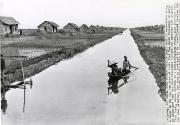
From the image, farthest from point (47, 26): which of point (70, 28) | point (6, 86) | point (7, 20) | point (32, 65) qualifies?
point (6, 86)

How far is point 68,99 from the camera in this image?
5953 millimetres

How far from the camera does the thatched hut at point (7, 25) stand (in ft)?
60.4

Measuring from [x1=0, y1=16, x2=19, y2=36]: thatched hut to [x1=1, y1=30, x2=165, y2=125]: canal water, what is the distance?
36.1 ft

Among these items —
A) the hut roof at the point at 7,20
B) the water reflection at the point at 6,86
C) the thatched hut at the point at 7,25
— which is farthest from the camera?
the hut roof at the point at 7,20

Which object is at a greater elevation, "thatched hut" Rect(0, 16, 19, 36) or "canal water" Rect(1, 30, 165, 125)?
"thatched hut" Rect(0, 16, 19, 36)

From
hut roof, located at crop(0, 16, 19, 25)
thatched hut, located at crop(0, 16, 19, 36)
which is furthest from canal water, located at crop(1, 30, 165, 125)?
hut roof, located at crop(0, 16, 19, 25)

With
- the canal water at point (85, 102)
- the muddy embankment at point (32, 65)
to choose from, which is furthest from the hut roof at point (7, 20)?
the canal water at point (85, 102)

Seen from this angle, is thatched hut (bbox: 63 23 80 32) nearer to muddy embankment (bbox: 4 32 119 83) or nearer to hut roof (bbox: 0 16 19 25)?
hut roof (bbox: 0 16 19 25)

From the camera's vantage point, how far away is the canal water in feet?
16.6

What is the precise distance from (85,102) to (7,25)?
46.9ft

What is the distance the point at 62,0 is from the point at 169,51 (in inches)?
83.0

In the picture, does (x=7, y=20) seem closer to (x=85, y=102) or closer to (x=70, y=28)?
(x=70, y=28)

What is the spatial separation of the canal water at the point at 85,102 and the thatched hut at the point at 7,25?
434 inches

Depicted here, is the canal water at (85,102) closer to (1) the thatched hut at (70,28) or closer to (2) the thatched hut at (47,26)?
(2) the thatched hut at (47,26)
